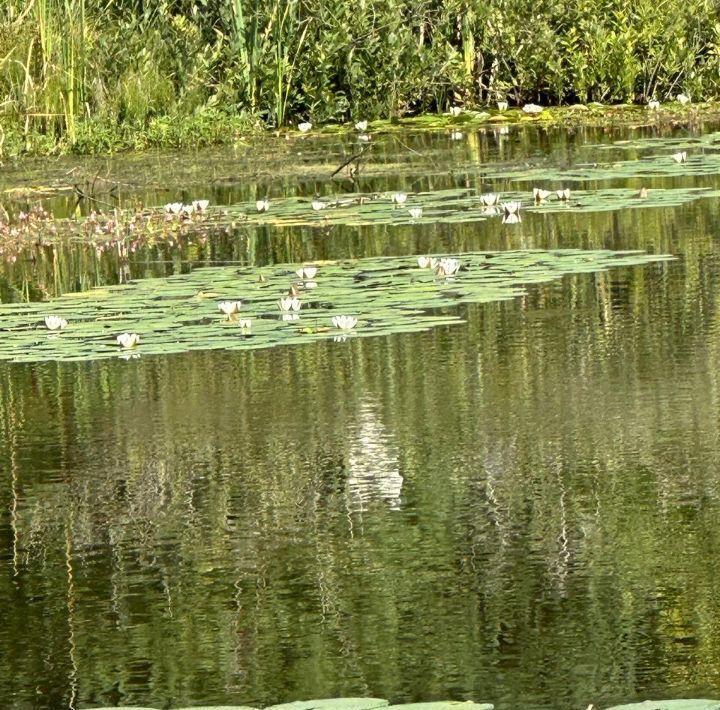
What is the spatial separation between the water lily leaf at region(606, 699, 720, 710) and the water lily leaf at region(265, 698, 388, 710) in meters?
0.40

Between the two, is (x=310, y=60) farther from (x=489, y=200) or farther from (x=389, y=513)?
(x=389, y=513)

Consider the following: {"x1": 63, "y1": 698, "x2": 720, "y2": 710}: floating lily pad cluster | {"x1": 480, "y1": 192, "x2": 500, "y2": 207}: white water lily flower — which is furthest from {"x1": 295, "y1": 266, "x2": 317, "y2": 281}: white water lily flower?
{"x1": 63, "y1": 698, "x2": 720, "y2": 710}: floating lily pad cluster

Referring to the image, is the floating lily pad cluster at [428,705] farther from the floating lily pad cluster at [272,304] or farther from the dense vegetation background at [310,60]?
the dense vegetation background at [310,60]

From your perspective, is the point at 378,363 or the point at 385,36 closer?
the point at 378,363

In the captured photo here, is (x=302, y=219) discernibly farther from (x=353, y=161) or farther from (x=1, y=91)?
(x=1, y=91)

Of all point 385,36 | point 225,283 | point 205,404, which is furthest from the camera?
point 385,36

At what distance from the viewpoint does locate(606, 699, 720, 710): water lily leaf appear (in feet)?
11.3

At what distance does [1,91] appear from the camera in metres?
17.0

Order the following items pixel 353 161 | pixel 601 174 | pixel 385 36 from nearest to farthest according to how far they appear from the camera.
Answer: pixel 601 174 < pixel 353 161 < pixel 385 36

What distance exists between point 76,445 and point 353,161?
9105mm

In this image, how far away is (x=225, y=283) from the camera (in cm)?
912

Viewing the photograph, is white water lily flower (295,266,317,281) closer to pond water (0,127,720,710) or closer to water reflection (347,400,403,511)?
pond water (0,127,720,710)

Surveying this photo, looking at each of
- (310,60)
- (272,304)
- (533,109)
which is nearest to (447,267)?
(272,304)

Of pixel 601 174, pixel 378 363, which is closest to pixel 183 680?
pixel 378 363
